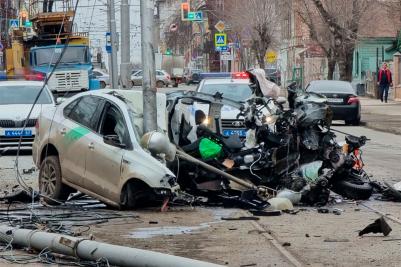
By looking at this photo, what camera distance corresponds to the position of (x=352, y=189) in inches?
460

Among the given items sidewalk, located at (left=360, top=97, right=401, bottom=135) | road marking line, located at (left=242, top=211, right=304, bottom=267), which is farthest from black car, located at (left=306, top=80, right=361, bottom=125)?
road marking line, located at (left=242, top=211, right=304, bottom=267)

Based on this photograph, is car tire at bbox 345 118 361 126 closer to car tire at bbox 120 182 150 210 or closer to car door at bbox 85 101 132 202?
car door at bbox 85 101 132 202

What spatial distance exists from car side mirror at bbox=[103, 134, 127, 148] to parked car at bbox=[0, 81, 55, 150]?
6.74 meters

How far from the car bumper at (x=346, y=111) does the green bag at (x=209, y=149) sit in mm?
16549

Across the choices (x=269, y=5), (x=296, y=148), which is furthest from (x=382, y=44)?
(x=296, y=148)

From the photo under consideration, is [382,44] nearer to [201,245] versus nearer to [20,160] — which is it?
[20,160]

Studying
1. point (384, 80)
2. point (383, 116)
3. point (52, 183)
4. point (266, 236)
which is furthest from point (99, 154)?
point (384, 80)

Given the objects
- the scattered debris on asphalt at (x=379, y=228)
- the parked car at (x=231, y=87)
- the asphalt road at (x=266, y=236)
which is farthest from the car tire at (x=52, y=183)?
the parked car at (x=231, y=87)

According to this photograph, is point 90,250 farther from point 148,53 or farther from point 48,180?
point 148,53

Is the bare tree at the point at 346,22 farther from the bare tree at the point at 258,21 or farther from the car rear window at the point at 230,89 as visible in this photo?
the car rear window at the point at 230,89

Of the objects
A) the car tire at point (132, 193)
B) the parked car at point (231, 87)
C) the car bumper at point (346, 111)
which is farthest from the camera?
the car bumper at point (346, 111)

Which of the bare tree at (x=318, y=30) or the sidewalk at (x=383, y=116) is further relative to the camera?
the bare tree at (x=318, y=30)

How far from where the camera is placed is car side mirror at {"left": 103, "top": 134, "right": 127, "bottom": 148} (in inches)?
418

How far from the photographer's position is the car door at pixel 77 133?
36.5ft
